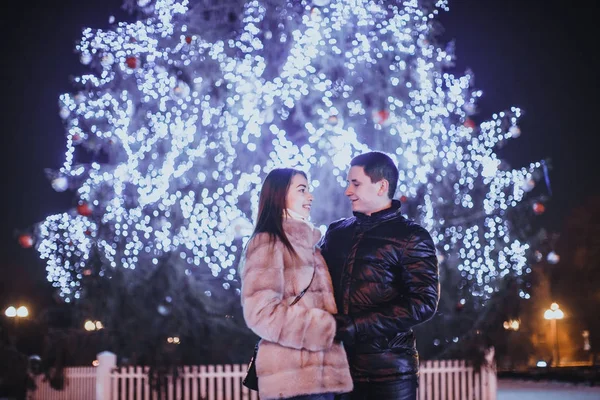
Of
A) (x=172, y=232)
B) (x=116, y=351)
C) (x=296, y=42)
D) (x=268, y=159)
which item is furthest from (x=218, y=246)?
(x=296, y=42)

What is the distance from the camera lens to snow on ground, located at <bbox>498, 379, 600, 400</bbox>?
1465 centimetres

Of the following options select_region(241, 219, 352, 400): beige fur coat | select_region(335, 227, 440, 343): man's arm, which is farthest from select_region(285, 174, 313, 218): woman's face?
select_region(335, 227, 440, 343): man's arm

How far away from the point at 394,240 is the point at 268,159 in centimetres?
758

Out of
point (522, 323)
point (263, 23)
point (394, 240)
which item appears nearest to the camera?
point (394, 240)

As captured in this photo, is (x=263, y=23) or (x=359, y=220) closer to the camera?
(x=359, y=220)

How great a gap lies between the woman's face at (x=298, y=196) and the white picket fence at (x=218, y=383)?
7.53 metres

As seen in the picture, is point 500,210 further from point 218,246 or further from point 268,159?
point 218,246

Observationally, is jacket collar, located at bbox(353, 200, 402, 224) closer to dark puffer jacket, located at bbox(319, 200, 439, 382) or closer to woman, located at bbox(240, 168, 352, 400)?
dark puffer jacket, located at bbox(319, 200, 439, 382)

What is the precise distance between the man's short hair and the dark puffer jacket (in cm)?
16

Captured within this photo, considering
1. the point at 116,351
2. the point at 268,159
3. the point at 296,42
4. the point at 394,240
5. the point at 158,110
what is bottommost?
the point at 116,351

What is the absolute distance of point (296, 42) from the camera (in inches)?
432

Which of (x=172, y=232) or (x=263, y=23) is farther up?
(x=263, y=23)

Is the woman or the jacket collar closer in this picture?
the woman

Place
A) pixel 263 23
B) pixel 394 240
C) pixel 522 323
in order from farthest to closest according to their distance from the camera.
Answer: pixel 263 23
pixel 522 323
pixel 394 240
